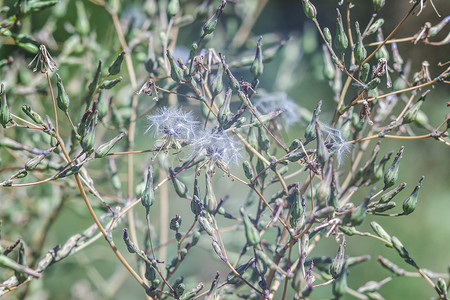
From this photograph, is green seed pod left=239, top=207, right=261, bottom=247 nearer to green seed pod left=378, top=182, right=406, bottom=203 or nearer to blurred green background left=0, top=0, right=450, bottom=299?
green seed pod left=378, top=182, right=406, bottom=203

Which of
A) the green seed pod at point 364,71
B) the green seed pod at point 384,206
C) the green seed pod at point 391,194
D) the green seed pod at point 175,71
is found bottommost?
the green seed pod at point 384,206

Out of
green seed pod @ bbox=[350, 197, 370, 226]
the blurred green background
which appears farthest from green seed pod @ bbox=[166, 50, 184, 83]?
the blurred green background

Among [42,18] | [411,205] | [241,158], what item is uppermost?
[42,18]

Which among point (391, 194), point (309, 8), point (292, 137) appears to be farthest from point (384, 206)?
point (292, 137)

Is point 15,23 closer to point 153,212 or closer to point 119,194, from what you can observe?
point 119,194

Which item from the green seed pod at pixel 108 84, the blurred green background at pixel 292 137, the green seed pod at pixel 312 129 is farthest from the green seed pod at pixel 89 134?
the blurred green background at pixel 292 137

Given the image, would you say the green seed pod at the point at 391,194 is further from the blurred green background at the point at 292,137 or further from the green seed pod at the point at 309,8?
the blurred green background at the point at 292,137

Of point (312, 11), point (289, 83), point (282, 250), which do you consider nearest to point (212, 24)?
point (312, 11)

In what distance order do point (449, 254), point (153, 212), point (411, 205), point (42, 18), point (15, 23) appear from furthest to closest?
1. point (153, 212)
2. point (449, 254)
3. point (42, 18)
4. point (15, 23)
5. point (411, 205)

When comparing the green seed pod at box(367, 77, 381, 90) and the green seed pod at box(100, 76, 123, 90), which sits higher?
the green seed pod at box(100, 76, 123, 90)
